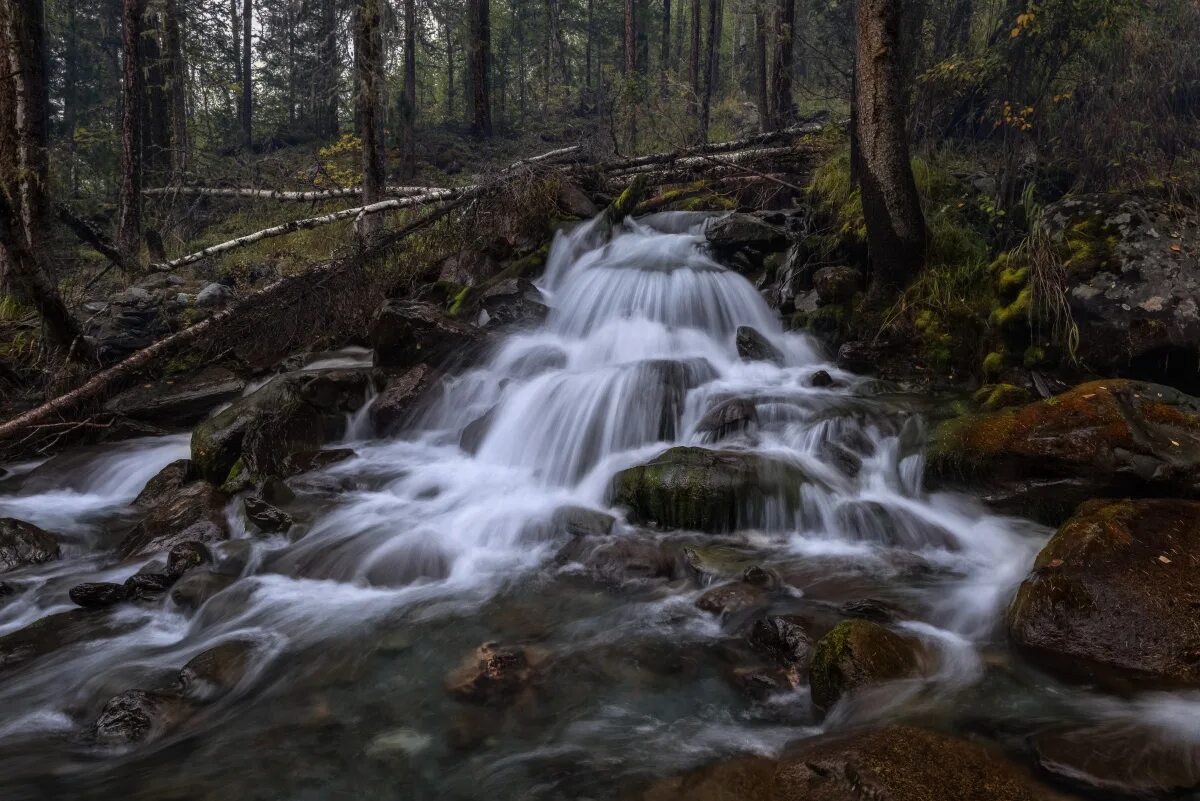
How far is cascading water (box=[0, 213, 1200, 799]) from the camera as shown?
3502 mm

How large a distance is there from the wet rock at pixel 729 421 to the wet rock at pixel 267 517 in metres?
4.03

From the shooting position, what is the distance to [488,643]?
15.3 feet

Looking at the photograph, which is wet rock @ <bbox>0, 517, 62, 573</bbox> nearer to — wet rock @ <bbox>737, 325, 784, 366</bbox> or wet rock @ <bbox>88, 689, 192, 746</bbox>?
wet rock @ <bbox>88, 689, 192, 746</bbox>

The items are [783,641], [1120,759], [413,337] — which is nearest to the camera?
[1120,759]

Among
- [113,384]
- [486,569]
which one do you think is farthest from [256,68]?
[486,569]

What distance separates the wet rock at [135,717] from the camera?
3.71 metres

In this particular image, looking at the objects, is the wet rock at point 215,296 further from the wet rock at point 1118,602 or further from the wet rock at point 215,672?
the wet rock at point 1118,602

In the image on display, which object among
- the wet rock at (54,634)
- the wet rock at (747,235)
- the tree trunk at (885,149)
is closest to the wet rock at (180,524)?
the wet rock at (54,634)

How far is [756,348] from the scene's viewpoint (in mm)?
8992

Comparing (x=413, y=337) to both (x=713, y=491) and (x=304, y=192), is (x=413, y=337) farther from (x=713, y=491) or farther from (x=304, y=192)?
(x=304, y=192)

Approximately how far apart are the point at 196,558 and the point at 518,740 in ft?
11.7

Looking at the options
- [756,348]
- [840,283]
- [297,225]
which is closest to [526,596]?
[756,348]

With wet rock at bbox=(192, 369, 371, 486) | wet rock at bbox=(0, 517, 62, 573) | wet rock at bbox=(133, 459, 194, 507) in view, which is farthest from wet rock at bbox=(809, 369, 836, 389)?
wet rock at bbox=(0, 517, 62, 573)

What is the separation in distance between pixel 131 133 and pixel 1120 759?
601 inches
